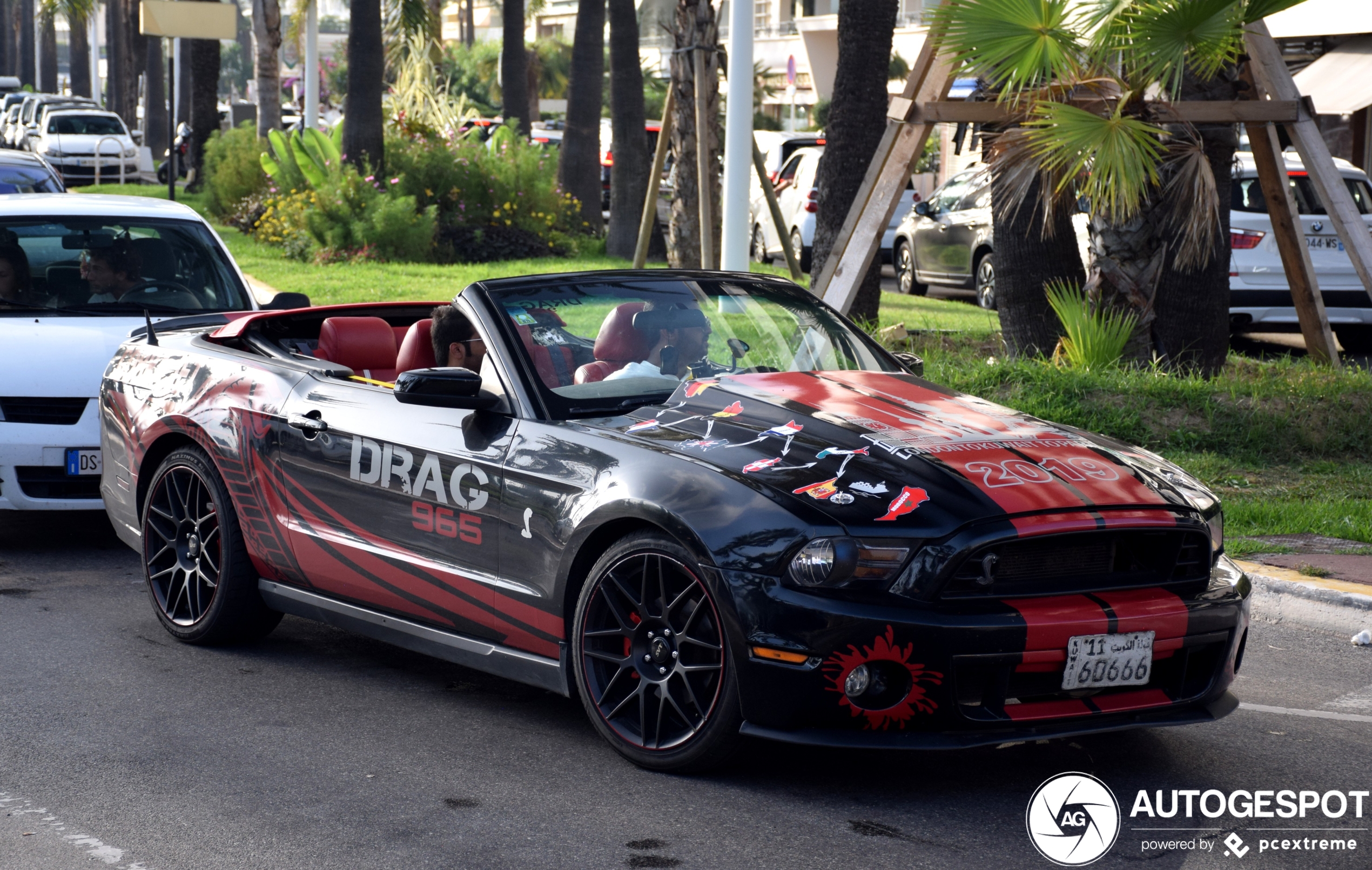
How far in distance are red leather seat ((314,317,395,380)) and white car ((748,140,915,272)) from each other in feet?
44.1

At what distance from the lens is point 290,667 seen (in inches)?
232

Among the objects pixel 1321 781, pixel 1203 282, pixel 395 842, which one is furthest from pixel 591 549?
pixel 1203 282

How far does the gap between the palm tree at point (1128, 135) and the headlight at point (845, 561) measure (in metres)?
5.82

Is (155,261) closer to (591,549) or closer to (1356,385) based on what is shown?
(591,549)

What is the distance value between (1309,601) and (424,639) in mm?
3848

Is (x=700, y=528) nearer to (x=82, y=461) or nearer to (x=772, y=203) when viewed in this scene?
(x=82, y=461)

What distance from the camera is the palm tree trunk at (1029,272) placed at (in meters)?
11.7

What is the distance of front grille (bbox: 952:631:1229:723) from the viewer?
418 cm

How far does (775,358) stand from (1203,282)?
649 cm

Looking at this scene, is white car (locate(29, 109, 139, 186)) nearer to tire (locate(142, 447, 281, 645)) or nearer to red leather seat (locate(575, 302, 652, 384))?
tire (locate(142, 447, 281, 645))

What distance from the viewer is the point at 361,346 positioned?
21.5ft

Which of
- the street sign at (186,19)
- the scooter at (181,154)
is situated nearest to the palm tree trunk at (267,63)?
the scooter at (181,154)

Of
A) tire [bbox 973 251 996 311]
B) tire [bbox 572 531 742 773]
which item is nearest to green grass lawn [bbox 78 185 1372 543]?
tire [bbox 572 531 742 773]

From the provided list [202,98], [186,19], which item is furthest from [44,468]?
[202,98]
